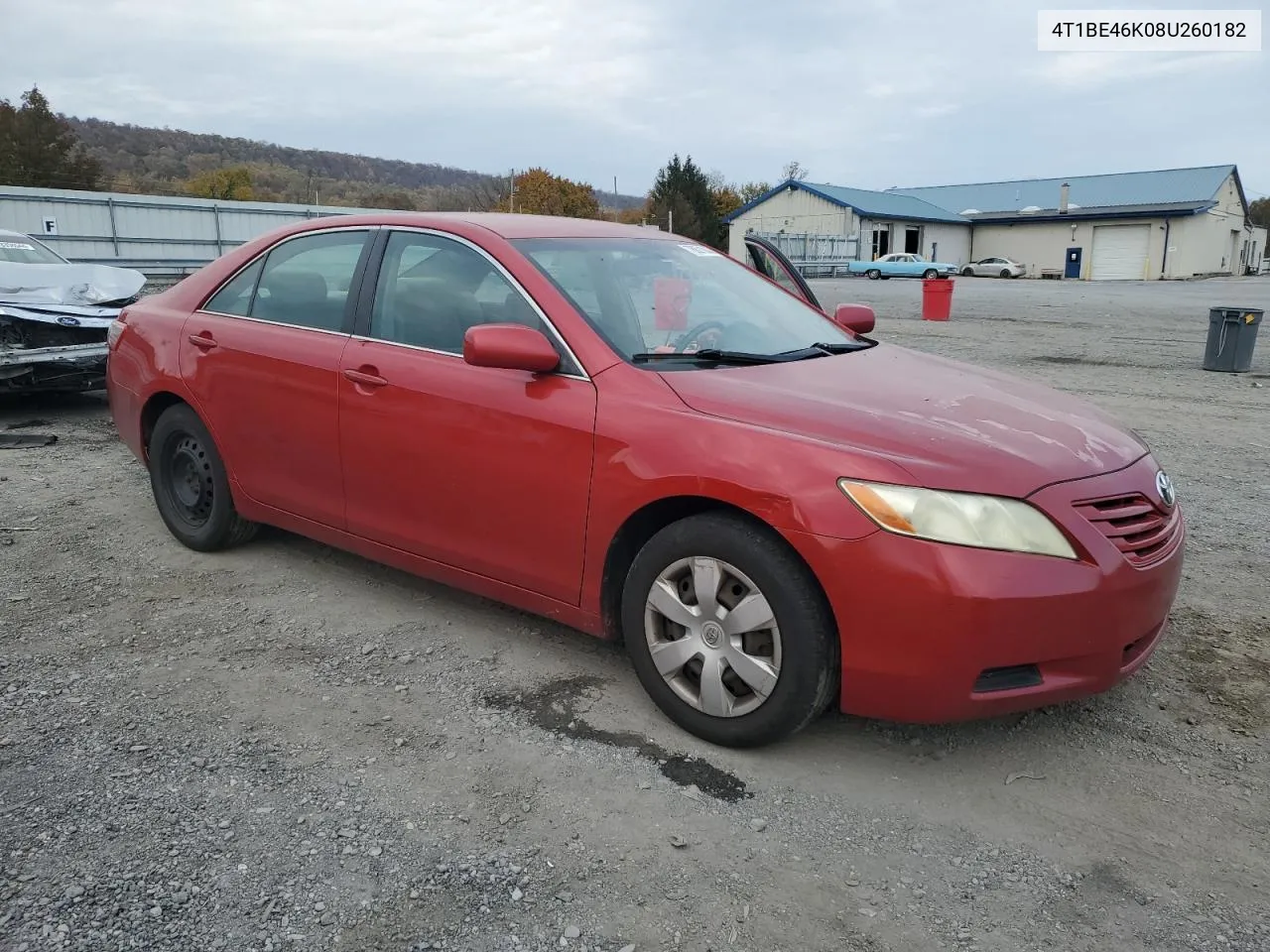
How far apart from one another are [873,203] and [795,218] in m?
4.45

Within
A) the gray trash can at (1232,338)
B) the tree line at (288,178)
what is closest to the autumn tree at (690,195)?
the tree line at (288,178)

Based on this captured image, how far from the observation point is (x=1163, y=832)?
2.70 m

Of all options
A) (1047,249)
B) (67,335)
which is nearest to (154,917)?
(67,335)

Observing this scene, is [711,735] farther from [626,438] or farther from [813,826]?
[626,438]

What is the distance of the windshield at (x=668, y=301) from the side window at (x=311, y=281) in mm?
882

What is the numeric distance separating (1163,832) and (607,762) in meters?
1.57

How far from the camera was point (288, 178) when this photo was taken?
73250mm

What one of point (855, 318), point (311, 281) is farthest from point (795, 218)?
point (311, 281)

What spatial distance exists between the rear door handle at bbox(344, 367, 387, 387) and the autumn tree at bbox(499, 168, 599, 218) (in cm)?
4617

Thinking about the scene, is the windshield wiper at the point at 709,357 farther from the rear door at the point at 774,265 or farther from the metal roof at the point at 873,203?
the metal roof at the point at 873,203

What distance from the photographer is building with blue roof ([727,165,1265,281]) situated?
1989 inches

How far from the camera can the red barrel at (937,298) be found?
20.0m

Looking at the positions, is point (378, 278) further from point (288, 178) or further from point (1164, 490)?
point (288, 178)

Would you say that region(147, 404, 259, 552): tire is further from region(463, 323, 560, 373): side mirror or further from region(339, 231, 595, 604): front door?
region(463, 323, 560, 373): side mirror
